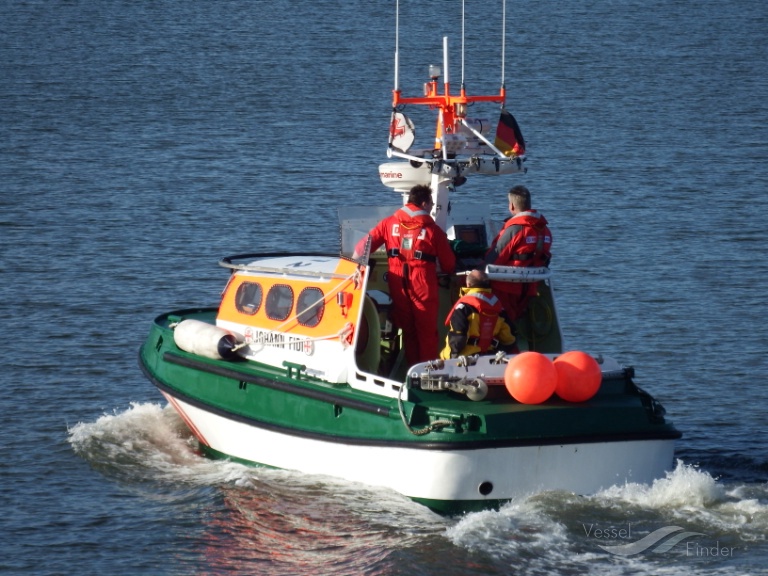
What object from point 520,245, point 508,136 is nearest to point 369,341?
point 520,245

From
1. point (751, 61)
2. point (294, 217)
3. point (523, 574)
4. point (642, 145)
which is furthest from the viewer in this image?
point (751, 61)

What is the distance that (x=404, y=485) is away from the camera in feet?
39.6

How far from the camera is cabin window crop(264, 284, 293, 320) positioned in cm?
1354

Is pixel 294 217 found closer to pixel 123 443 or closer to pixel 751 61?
pixel 123 443

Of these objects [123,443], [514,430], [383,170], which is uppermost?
[383,170]

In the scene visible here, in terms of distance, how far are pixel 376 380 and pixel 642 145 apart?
20.5 metres

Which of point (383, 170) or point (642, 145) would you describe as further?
point (642, 145)

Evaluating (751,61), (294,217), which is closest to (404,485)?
(294,217)

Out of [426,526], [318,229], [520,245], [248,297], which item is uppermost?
[520,245]

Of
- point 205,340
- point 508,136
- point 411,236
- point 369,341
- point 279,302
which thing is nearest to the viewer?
point 411,236

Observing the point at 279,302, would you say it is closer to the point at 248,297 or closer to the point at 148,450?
the point at 248,297

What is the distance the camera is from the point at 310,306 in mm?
13211

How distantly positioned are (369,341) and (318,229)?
11.4 m

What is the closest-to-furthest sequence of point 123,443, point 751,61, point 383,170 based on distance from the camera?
point 383,170 → point 123,443 → point 751,61
